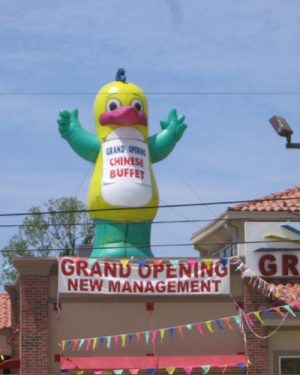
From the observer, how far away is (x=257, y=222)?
95.7 feet

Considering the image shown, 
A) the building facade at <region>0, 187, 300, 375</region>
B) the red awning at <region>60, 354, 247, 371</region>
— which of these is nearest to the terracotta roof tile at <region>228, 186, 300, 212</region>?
the building facade at <region>0, 187, 300, 375</region>

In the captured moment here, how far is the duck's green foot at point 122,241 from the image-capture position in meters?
28.8

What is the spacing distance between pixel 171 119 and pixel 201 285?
5043 millimetres

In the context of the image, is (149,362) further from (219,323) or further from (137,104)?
(137,104)

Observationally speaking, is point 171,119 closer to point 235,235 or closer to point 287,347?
point 235,235

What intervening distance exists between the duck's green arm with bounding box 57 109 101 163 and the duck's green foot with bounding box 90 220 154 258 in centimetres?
186

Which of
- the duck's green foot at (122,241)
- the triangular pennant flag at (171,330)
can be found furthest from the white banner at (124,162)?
the triangular pennant flag at (171,330)

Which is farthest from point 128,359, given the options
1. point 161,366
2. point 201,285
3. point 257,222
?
point 257,222

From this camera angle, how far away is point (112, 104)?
97.2ft

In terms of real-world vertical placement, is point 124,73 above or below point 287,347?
above

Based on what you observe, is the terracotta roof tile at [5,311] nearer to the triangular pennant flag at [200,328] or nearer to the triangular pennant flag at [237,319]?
the triangular pennant flag at [200,328]

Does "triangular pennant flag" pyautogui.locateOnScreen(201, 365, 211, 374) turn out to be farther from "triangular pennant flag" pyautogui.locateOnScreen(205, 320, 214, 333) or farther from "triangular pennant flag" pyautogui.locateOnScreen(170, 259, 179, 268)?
"triangular pennant flag" pyautogui.locateOnScreen(170, 259, 179, 268)

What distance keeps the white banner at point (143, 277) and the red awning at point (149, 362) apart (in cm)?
156

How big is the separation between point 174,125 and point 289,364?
6.98 m
